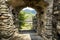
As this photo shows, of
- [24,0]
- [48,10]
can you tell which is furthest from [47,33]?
[24,0]

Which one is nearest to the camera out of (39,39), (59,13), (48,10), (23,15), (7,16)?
(59,13)

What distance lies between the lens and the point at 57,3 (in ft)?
5.38

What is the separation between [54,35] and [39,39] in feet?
15.0

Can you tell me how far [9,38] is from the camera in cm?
452

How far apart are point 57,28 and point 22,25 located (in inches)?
375

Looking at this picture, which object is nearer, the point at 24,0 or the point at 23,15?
the point at 24,0

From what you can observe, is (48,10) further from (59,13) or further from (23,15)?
(23,15)

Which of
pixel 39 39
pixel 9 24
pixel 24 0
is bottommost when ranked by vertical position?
pixel 39 39

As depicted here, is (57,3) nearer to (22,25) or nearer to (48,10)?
(48,10)

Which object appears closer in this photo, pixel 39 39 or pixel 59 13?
pixel 59 13

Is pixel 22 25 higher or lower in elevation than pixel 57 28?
A: lower

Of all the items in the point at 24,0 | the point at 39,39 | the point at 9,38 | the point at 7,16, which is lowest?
the point at 39,39

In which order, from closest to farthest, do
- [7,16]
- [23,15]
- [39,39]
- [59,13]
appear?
1. [59,13]
2. [7,16]
3. [39,39]
4. [23,15]

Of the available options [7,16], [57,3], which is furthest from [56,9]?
[7,16]
